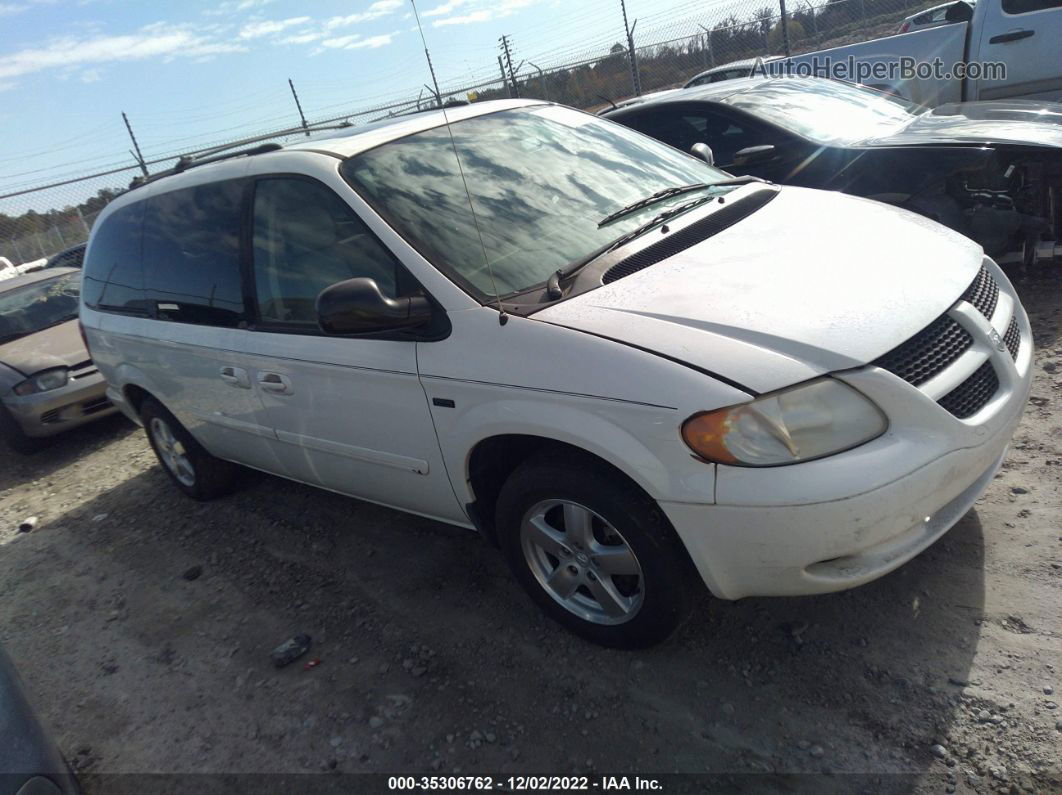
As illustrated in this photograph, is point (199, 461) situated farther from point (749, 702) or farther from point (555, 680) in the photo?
point (749, 702)

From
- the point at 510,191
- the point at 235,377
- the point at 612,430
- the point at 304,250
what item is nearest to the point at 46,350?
the point at 235,377

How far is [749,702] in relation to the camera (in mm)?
2338

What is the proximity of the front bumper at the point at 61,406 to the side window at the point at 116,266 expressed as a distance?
1.77 meters

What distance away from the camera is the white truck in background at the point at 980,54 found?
760cm

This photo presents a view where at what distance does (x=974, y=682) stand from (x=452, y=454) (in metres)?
1.77

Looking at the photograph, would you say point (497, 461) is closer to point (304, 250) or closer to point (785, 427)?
point (785, 427)

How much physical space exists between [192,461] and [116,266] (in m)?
1.23

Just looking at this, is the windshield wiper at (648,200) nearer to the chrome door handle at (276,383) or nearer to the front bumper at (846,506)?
the front bumper at (846,506)

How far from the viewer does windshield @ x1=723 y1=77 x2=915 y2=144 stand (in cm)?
514

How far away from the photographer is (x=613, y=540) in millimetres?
2467

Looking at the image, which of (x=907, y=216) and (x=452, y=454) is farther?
(x=907, y=216)

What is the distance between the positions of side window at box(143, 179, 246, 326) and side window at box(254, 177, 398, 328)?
20 centimetres

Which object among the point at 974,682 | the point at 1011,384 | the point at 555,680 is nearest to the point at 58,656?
the point at 555,680

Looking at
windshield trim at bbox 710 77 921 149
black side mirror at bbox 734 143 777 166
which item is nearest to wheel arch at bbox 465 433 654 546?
black side mirror at bbox 734 143 777 166
